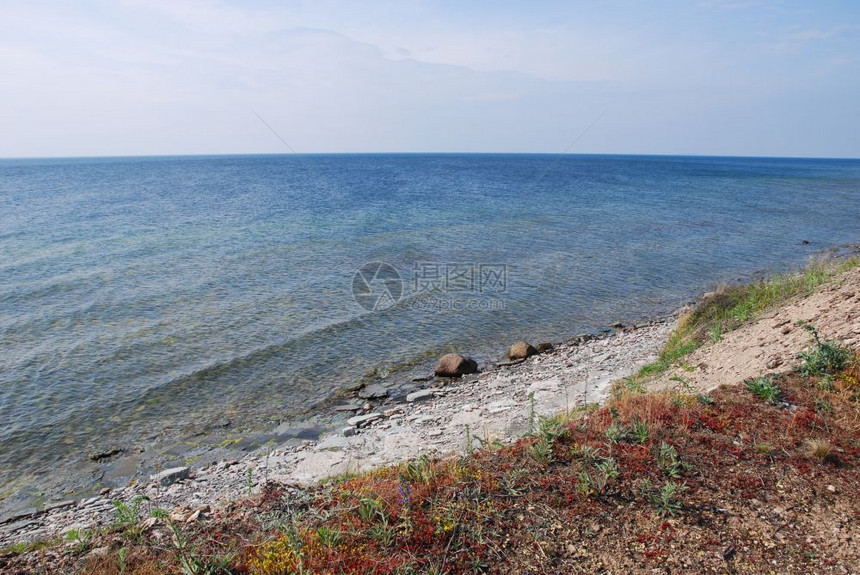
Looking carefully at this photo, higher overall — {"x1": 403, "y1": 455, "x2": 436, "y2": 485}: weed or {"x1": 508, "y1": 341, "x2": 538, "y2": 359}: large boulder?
{"x1": 403, "y1": 455, "x2": 436, "y2": 485}: weed

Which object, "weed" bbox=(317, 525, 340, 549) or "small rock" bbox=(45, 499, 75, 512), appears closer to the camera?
"weed" bbox=(317, 525, 340, 549)

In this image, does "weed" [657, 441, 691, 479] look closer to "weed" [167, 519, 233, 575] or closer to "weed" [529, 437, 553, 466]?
"weed" [529, 437, 553, 466]

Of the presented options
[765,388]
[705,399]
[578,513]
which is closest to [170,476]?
[578,513]

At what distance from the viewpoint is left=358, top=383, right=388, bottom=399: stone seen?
17.3 meters

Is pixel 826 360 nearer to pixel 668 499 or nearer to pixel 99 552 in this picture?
pixel 668 499

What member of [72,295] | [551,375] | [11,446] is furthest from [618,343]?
[72,295]

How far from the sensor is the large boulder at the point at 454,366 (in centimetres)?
1859

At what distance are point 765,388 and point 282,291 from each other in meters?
23.9

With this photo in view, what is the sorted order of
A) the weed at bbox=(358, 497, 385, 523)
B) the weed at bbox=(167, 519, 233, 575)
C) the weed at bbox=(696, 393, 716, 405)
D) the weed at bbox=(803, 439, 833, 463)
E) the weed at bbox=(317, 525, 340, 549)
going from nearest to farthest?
the weed at bbox=(167, 519, 233, 575) < the weed at bbox=(317, 525, 340, 549) < the weed at bbox=(358, 497, 385, 523) < the weed at bbox=(803, 439, 833, 463) < the weed at bbox=(696, 393, 716, 405)

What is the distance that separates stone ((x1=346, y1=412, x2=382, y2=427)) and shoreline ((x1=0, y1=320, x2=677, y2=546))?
0.03m

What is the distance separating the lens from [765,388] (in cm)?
998

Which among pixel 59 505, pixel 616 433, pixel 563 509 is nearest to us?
pixel 563 509

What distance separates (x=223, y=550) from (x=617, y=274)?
2958 centimetres

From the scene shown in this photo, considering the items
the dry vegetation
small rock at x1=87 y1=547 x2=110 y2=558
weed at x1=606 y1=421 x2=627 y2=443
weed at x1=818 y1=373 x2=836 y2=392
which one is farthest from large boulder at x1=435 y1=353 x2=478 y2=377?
small rock at x1=87 y1=547 x2=110 y2=558
